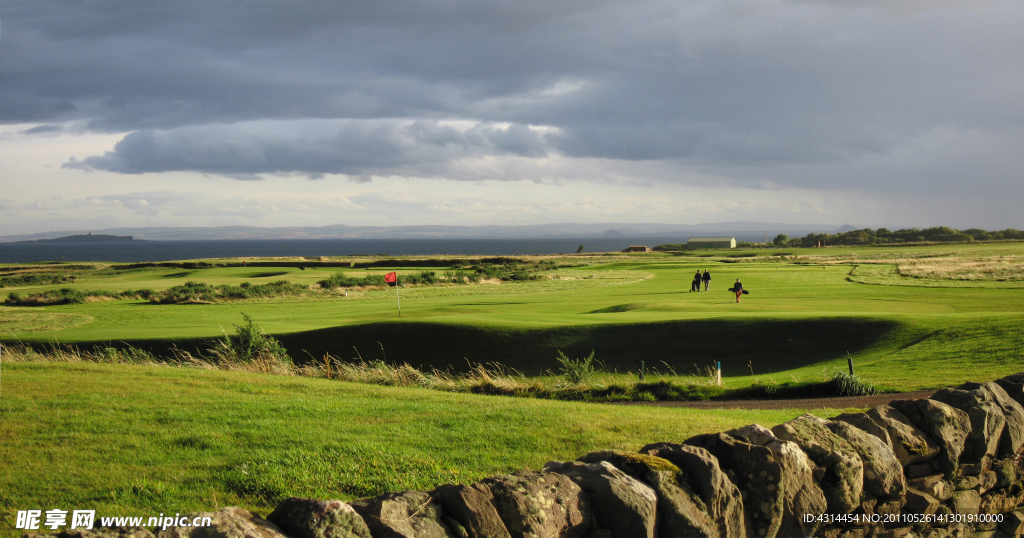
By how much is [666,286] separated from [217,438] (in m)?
43.3

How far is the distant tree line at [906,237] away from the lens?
133 m

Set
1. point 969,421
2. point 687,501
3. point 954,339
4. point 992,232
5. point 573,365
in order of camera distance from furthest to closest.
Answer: point 992,232, point 954,339, point 573,365, point 969,421, point 687,501

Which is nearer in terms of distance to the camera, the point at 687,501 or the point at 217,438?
the point at 687,501

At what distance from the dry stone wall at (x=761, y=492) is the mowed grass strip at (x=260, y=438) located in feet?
7.56

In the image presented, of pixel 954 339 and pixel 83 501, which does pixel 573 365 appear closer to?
pixel 954 339

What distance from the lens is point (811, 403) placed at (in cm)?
1266

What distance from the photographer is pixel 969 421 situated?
5188 millimetres

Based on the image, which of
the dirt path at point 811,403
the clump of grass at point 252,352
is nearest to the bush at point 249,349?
the clump of grass at point 252,352

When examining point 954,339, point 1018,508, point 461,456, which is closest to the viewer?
point 1018,508

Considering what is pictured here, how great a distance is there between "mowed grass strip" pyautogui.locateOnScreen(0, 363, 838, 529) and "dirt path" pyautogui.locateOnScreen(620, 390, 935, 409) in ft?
5.72

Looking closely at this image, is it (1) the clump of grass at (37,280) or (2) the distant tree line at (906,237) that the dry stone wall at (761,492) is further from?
(2) the distant tree line at (906,237)

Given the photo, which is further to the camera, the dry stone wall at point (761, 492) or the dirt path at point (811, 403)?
the dirt path at point (811, 403)

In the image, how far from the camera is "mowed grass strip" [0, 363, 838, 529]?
5.46 m

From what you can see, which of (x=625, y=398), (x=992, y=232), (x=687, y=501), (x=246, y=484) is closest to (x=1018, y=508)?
(x=687, y=501)
